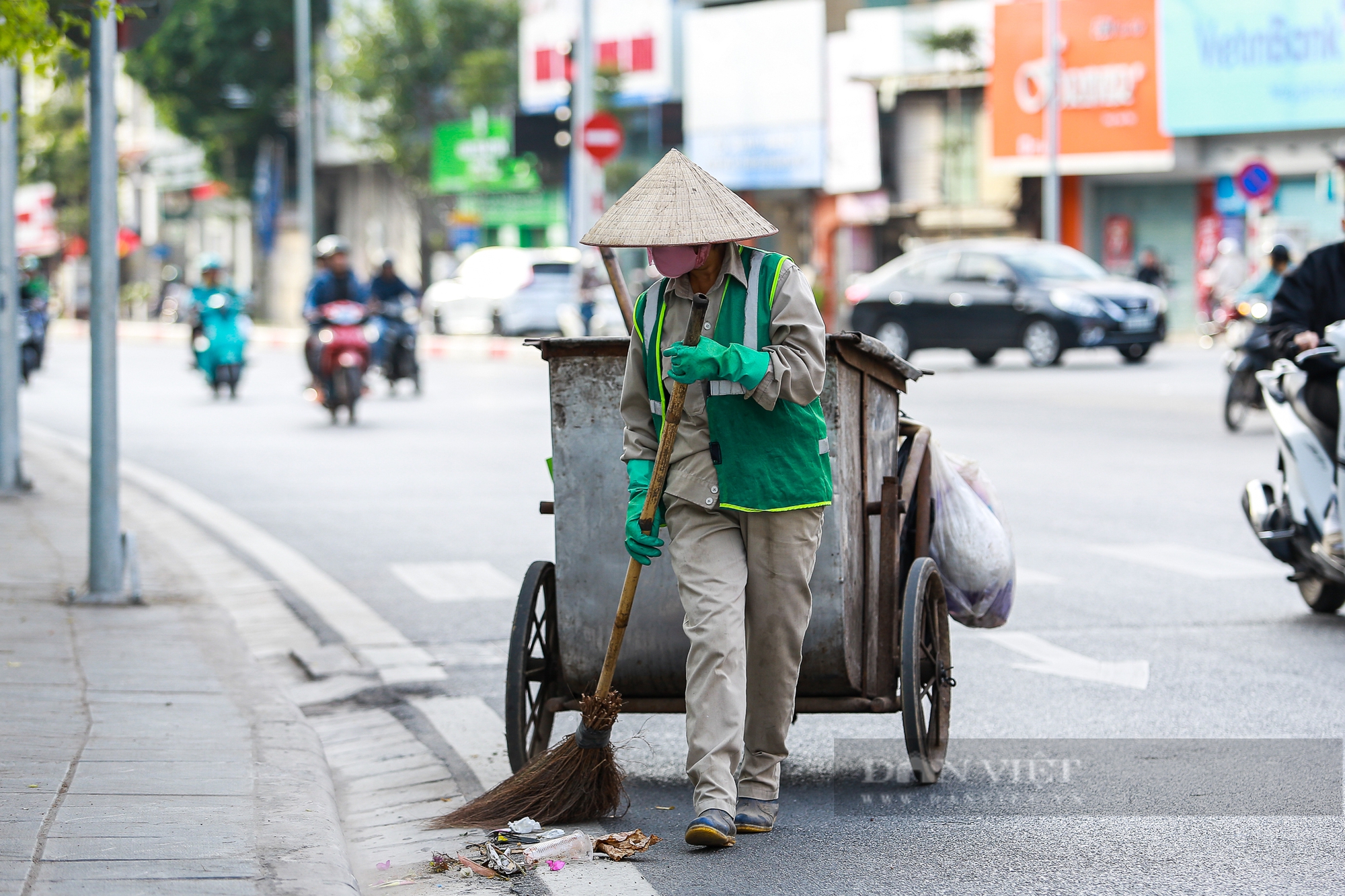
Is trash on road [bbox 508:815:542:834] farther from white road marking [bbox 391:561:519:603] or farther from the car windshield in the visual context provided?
the car windshield

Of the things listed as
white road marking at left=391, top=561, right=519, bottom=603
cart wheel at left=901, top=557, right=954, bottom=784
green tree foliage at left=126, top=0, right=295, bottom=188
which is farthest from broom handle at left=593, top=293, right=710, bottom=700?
green tree foliage at left=126, top=0, right=295, bottom=188

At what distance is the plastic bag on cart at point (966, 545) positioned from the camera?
5.63 meters

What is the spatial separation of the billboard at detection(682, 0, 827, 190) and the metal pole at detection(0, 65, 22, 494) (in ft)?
99.4

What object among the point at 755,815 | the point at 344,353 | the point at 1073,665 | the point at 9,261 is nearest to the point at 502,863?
the point at 755,815

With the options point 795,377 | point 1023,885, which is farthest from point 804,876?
point 795,377

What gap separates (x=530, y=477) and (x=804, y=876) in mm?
9212

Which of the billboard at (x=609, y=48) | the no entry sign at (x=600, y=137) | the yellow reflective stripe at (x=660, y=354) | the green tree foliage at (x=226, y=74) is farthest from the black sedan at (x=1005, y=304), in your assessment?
the green tree foliage at (x=226, y=74)

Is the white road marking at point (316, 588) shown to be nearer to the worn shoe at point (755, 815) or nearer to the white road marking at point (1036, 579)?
the worn shoe at point (755, 815)

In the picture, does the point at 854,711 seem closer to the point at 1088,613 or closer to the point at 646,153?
the point at 1088,613

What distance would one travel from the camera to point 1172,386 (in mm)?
20484

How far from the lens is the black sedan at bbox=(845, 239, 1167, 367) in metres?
23.6

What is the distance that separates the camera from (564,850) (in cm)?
464

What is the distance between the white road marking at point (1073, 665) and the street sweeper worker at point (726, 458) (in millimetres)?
2333

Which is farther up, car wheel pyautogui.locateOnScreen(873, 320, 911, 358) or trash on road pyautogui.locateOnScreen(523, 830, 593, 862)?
car wheel pyautogui.locateOnScreen(873, 320, 911, 358)
